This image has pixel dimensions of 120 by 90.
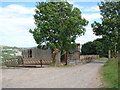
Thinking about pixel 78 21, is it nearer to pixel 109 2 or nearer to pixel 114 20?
pixel 114 20

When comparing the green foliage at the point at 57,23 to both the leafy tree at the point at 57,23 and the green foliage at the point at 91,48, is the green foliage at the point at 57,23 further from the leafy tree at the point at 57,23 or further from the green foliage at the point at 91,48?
the green foliage at the point at 91,48

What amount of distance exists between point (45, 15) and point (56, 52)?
18.0 feet

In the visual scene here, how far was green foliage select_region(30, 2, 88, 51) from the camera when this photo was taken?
1294 inches

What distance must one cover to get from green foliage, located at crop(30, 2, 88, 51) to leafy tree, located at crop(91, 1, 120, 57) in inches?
508

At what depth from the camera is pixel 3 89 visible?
12734mm

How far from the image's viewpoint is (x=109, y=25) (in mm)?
46469

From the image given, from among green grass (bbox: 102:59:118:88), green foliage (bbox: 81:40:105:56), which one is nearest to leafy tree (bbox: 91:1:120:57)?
green grass (bbox: 102:59:118:88)

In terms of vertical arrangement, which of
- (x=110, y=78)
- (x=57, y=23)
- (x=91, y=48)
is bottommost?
(x=110, y=78)

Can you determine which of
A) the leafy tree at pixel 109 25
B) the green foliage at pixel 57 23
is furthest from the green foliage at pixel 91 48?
the green foliage at pixel 57 23

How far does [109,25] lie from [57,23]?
A: 16.2 meters

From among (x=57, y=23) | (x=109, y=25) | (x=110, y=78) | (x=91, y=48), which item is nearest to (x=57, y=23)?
(x=57, y=23)

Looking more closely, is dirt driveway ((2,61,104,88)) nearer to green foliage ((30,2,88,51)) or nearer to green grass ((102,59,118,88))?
green grass ((102,59,118,88))

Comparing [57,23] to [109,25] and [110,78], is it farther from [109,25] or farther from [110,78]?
[110,78]

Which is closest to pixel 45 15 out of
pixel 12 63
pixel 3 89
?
pixel 12 63
